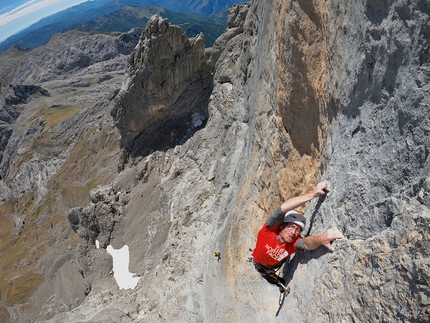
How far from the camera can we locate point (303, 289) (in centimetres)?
841

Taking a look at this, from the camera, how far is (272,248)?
8.81 meters

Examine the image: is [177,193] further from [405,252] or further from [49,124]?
[49,124]

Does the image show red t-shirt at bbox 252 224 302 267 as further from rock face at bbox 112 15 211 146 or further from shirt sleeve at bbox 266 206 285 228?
rock face at bbox 112 15 211 146

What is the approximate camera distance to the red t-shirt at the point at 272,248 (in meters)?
8.71

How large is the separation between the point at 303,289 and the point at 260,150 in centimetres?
812

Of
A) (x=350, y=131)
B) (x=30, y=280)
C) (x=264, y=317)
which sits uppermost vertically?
(x=350, y=131)

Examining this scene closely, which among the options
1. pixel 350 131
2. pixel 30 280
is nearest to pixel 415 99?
pixel 350 131

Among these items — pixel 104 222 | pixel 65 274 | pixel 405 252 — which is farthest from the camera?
pixel 65 274

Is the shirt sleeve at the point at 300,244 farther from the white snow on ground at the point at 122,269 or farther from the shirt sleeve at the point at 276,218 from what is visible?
the white snow on ground at the point at 122,269

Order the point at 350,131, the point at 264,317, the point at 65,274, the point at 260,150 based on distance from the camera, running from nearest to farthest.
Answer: the point at 350,131
the point at 264,317
the point at 260,150
the point at 65,274

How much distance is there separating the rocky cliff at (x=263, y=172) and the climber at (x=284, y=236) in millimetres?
393

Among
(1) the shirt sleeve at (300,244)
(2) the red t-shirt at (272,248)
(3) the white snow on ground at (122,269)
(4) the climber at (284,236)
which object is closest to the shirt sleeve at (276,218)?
(4) the climber at (284,236)

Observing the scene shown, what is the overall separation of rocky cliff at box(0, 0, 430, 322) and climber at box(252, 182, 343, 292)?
0.39 m

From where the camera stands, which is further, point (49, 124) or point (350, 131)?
point (49, 124)
